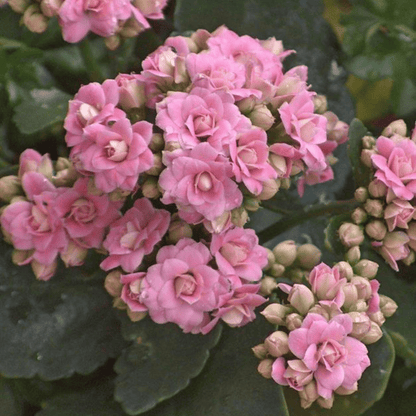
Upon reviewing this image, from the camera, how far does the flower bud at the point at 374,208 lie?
686mm

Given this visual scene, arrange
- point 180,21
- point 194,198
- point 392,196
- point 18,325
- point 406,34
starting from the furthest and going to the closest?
point 406,34 < point 180,21 < point 18,325 < point 392,196 < point 194,198

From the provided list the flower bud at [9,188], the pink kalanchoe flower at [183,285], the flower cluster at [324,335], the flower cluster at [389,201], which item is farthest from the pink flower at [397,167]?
the flower bud at [9,188]

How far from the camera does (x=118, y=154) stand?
22.5 inches

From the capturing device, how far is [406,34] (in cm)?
102

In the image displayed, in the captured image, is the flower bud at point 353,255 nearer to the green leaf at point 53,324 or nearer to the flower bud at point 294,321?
the flower bud at point 294,321

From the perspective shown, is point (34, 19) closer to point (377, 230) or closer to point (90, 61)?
point (90, 61)

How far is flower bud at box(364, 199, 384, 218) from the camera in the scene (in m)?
0.69

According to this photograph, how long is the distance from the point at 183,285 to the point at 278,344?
0.38 ft

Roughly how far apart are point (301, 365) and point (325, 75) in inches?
22.2

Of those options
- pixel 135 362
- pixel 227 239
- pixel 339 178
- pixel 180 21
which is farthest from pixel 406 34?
pixel 135 362

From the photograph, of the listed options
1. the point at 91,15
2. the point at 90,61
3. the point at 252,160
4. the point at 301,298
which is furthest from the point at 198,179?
the point at 90,61

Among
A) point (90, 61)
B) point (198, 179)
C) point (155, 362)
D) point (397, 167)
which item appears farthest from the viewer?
point (90, 61)

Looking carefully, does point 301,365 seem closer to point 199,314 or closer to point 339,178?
point 199,314

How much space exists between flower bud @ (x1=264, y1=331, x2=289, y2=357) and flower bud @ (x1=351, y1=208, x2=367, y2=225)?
0.59ft
